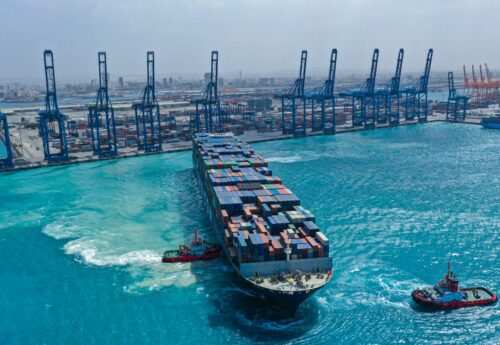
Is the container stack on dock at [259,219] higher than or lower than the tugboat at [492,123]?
lower

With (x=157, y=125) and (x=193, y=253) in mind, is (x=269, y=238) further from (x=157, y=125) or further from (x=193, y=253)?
(x=157, y=125)

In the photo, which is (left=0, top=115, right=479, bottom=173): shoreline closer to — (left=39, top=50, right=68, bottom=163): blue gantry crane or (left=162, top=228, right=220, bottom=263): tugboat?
(left=39, top=50, right=68, bottom=163): blue gantry crane

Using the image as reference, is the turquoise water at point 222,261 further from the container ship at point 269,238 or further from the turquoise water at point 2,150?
the turquoise water at point 2,150

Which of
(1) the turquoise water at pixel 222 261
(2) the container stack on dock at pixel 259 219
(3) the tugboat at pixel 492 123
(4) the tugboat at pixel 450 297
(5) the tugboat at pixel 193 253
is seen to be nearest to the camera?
(1) the turquoise water at pixel 222 261

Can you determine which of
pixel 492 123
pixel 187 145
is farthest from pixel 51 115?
pixel 492 123

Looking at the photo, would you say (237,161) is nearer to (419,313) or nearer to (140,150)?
(419,313)

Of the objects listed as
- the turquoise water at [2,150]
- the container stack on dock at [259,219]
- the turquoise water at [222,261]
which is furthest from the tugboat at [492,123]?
the turquoise water at [2,150]
